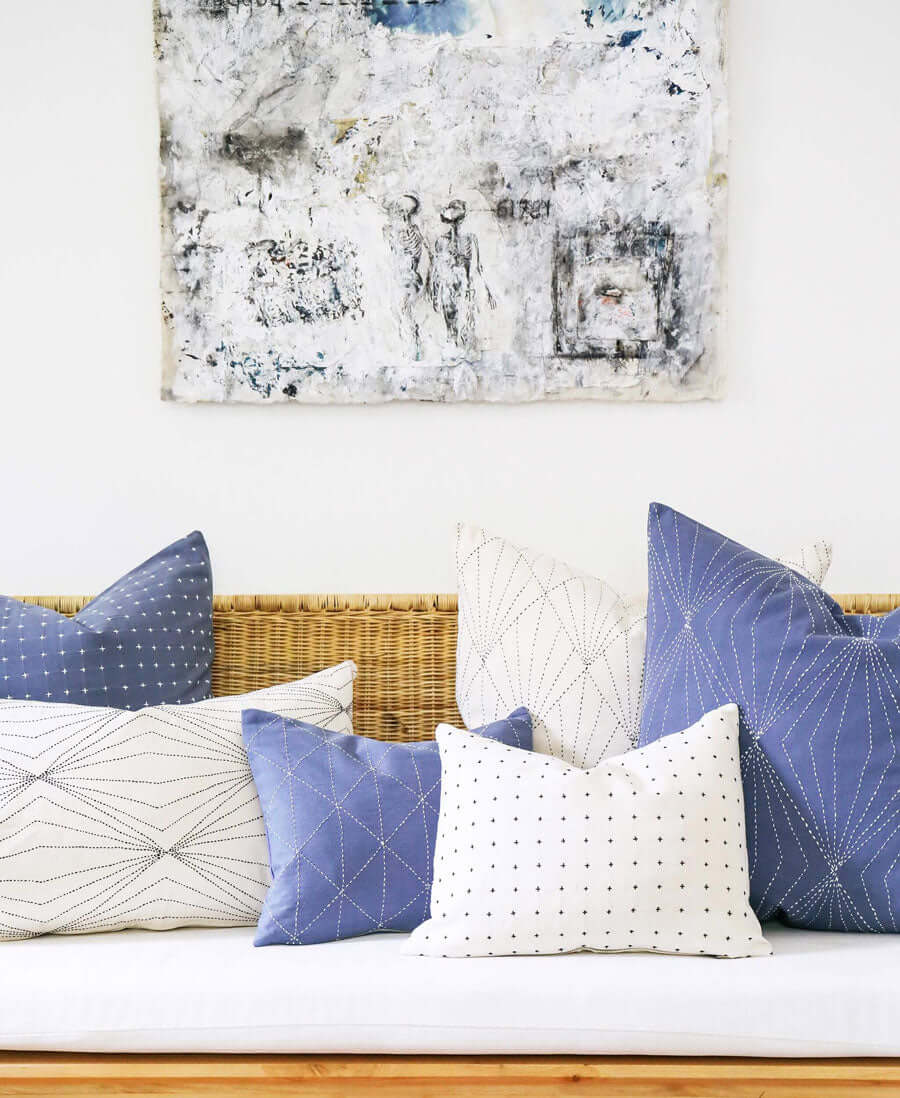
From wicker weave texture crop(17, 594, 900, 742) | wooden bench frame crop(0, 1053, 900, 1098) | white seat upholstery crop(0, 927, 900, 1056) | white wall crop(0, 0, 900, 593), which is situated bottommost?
wooden bench frame crop(0, 1053, 900, 1098)

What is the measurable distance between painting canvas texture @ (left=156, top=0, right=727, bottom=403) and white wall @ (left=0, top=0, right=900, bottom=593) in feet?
0.20

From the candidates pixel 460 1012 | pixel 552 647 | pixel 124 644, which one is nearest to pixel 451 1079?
pixel 460 1012

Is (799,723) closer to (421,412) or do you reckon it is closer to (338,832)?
(338,832)

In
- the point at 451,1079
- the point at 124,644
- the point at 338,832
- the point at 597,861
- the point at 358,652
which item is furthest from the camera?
the point at 358,652

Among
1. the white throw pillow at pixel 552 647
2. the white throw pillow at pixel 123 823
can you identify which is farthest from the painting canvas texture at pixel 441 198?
the white throw pillow at pixel 123 823

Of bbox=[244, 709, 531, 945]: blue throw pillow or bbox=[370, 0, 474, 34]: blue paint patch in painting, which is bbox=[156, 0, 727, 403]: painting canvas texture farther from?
bbox=[244, 709, 531, 945]: blue throw pillow

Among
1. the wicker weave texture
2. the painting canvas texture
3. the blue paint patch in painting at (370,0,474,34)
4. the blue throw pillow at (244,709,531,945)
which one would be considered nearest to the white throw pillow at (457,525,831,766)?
the wicker weave texture

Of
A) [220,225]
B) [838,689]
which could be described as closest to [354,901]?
[838,689]

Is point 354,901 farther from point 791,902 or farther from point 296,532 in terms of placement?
point 296,532

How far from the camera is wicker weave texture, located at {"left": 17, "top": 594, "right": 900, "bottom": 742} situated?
1.76 meters

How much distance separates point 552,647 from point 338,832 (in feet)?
1.45

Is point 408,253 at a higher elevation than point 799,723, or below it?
higher

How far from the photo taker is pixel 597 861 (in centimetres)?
122

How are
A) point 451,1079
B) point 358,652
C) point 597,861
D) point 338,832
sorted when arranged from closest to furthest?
point 451,1079, point 597,861, point 338,832, point 358,652
